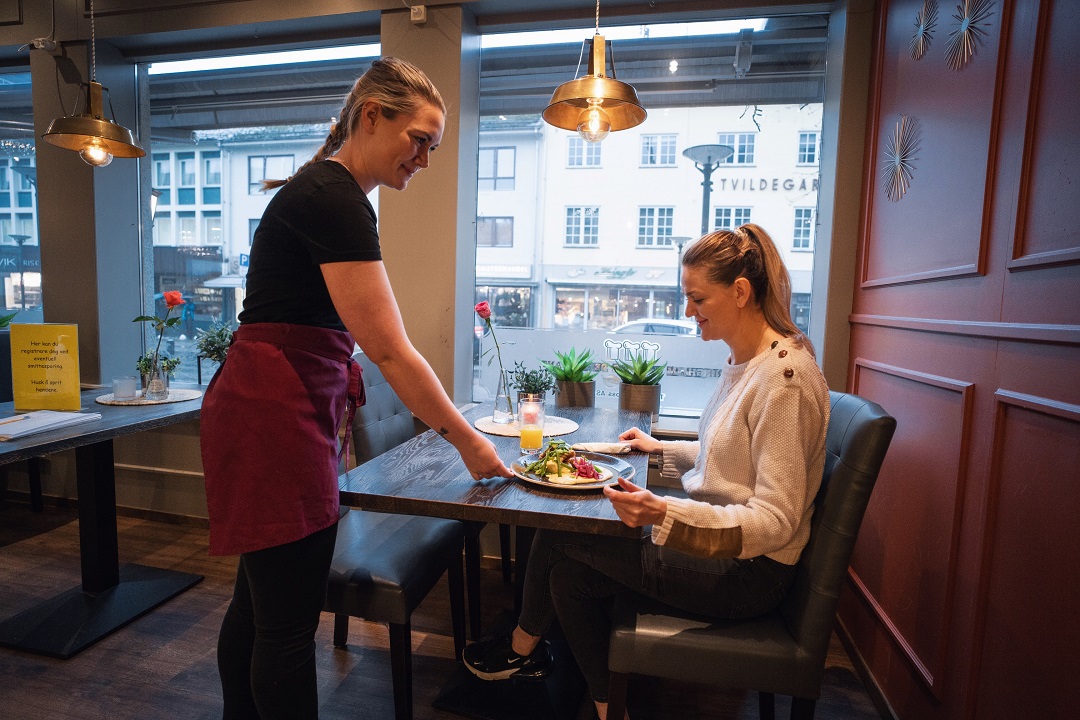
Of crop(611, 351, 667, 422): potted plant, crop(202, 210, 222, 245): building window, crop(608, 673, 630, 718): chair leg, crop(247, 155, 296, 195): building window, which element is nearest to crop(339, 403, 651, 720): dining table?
crop(611, 351, 667, 422): potted plant

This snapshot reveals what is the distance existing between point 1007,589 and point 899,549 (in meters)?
0.53

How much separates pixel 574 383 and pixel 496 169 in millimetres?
1123

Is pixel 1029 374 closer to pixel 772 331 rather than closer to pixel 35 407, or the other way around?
pixel 772 331

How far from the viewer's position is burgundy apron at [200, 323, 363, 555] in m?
1.10

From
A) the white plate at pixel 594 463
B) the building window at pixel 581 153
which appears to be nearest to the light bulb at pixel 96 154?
the building window at pixel 581 153

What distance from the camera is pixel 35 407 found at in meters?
2.08

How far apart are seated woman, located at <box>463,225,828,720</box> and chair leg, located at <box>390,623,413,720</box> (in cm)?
17

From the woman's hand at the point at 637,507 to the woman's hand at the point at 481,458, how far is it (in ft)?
0.89

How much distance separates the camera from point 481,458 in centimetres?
129

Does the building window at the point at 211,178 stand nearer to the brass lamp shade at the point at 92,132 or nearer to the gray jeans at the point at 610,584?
the brass lamp shade at the point at 92,132

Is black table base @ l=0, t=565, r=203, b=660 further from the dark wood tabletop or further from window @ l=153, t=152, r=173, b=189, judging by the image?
window @ l=153, t=152, r=173, b=189

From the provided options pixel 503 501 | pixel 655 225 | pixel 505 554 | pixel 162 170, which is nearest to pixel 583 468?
pixel 503 501

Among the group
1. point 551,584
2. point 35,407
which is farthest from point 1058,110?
point 35,407

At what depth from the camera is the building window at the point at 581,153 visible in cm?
278
